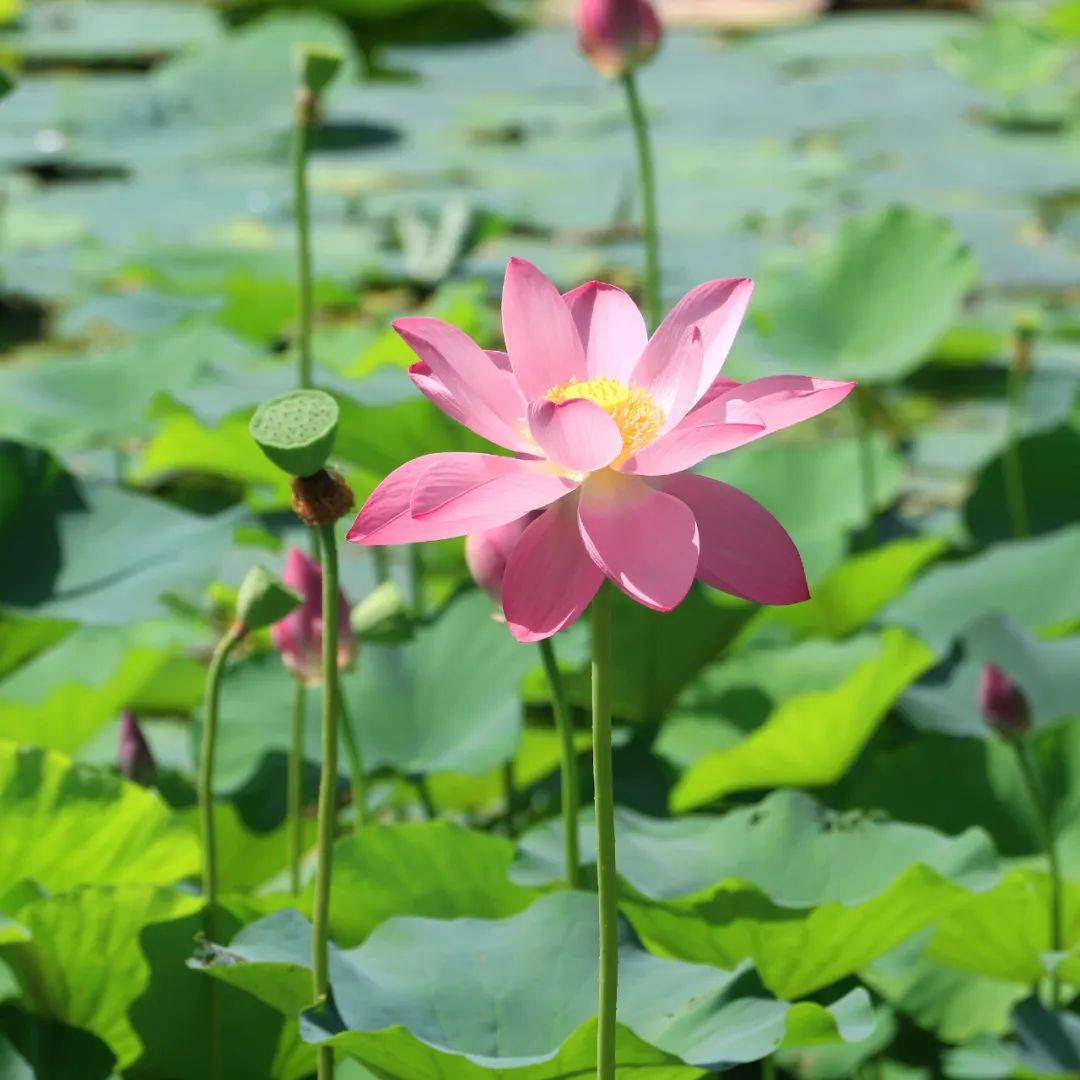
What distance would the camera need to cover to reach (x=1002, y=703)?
0.87 meters

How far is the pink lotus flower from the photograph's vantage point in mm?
558

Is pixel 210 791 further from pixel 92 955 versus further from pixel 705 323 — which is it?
pixel 705 323

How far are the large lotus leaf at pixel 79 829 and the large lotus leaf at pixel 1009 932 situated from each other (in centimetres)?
39

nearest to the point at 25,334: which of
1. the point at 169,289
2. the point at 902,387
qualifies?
the point at 169,289

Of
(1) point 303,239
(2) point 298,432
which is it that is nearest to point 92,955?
(2) point 298,432

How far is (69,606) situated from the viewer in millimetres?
1094

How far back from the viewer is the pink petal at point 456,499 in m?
0.57

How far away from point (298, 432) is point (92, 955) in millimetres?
303

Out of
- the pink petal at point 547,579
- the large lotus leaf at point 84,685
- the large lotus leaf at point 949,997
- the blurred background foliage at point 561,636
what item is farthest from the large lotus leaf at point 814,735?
the pink petal at point 547,579

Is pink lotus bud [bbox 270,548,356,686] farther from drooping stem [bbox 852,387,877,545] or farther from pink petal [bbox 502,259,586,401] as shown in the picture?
drooping stem [bbox 852,387,877,545]

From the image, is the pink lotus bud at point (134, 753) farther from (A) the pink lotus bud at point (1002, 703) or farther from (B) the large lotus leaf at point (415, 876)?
(A) the pink lotus bud at point (1002, 703)

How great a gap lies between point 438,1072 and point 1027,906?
37 cm

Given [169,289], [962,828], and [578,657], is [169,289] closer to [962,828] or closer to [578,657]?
Result: [578,657]

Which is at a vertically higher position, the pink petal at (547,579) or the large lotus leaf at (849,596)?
the pink petal at (547,579)
